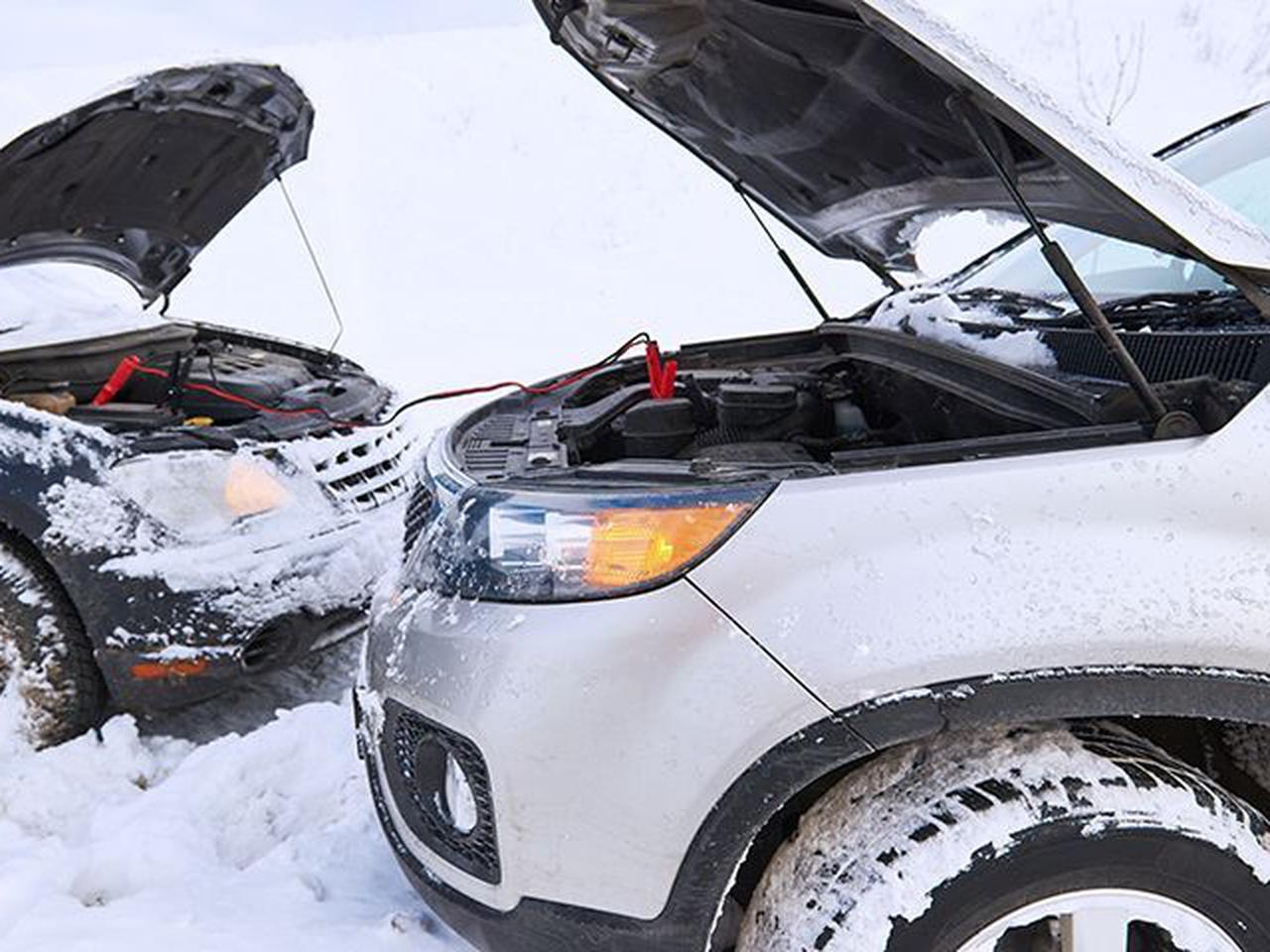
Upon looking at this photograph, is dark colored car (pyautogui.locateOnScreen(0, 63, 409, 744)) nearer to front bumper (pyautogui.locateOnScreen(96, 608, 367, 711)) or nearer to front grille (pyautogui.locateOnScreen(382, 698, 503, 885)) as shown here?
front bumper (pyautogui.locateOnScreen(96, 608, 367, 711))

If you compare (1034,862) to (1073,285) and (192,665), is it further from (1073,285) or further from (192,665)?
(192,665)

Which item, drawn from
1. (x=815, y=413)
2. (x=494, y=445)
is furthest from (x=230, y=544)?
(x=815, y=413)

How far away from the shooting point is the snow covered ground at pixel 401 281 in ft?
7.55

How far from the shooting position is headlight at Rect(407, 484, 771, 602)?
4.90 feet

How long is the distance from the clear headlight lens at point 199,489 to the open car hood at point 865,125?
1.38 metres

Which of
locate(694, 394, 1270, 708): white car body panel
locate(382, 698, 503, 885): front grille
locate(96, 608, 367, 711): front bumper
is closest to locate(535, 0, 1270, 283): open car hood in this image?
locate(694, 394, 1270, 708): white car body panel

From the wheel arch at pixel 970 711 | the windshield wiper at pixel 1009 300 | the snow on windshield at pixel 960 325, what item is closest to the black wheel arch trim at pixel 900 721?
the wheel arch at pixel 970 711

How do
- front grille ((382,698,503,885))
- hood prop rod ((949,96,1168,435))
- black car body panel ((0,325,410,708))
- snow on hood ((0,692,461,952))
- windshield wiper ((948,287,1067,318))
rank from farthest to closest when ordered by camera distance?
black car body panel ((0,325,410,708)), windshield wiper ((948,287,1067,318)), snow on hood ((0,692,461,952)), front grille ((382,698,503,885)), hood prop rod ((949,96,1168,435))

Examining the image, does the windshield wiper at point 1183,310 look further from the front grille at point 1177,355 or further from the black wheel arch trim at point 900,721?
the black wheel arch trim at point 900,721

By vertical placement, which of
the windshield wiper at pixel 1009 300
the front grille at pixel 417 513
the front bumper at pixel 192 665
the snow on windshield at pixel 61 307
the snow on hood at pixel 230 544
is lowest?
the front bumper at pixel 192 665

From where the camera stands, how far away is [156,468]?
2.85 meters

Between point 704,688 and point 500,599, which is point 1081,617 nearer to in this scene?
point 704,688

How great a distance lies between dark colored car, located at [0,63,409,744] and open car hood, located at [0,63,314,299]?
1 centimetres

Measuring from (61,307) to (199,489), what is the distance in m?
1.46
